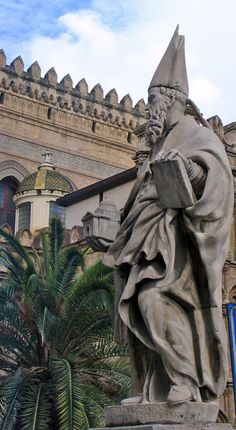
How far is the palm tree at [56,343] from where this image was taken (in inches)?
437

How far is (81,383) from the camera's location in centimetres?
1093

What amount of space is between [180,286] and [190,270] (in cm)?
10

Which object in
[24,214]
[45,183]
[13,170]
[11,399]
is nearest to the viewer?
[11,399]

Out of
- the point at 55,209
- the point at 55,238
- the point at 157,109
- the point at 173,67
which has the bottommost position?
the point at 157,109

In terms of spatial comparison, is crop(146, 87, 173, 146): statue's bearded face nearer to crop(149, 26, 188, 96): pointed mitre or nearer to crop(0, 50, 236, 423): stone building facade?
crop(149, 26, 188, 96): pointed mitre

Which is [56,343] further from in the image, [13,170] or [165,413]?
[13,170]

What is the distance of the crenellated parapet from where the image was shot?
3784 cm

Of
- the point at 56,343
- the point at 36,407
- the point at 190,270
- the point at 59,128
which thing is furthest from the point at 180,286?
the point at 59,128

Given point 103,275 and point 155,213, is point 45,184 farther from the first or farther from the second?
point 155,213

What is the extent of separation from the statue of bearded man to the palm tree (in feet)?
24.4

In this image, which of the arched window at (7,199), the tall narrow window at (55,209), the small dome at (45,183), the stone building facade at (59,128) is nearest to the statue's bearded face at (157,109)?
the tall narrow window at (55,209)

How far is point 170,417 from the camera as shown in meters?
3.25

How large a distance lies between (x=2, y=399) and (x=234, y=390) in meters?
8.61

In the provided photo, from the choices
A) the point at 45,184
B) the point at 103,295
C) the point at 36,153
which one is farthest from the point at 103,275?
the point at 36,153
